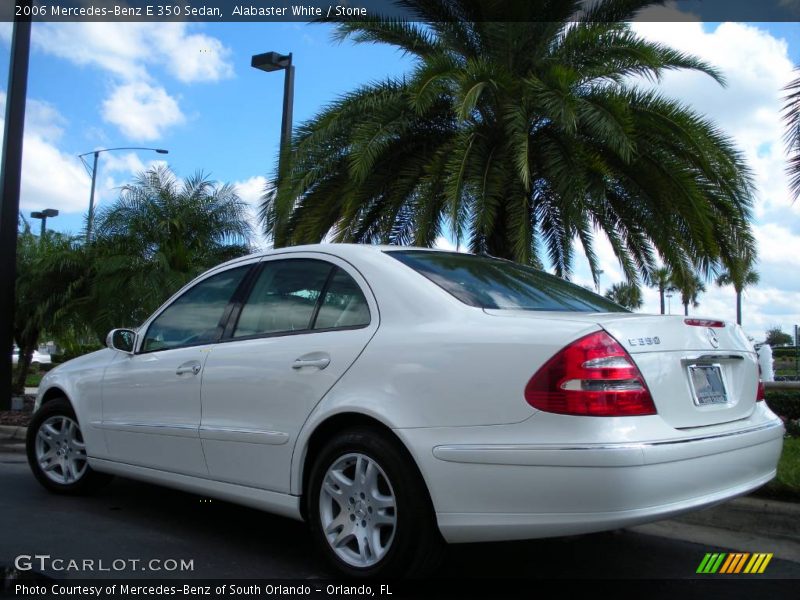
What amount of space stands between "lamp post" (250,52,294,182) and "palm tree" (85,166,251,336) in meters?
2.11

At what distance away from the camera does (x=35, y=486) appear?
19.0 ft

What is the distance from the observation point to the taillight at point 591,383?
2.98 m

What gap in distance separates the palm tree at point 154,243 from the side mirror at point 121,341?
5.71 meters

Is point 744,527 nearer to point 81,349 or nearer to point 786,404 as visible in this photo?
point 786,404

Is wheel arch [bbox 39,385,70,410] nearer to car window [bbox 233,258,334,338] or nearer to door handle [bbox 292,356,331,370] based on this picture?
car window [bbox 233,258,334,338]

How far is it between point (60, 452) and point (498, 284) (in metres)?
3.36

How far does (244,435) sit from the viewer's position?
12.9 feet

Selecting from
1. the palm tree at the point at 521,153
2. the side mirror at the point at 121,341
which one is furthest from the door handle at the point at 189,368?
the palm tree at the point at 521,153

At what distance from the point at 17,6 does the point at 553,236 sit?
7372 millimetres

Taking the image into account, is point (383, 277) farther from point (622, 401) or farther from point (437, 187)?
point (437, 187)

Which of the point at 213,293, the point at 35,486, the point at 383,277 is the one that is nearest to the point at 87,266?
the point at 35,486

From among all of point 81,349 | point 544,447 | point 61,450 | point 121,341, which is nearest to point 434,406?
point 544,447

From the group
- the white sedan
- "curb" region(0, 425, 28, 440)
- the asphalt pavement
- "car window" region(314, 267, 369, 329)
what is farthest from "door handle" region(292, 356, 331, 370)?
"curb" region(0, 425, 28, 440)

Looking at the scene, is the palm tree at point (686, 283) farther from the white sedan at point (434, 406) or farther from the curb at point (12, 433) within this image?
the curb at point (12, 433)
